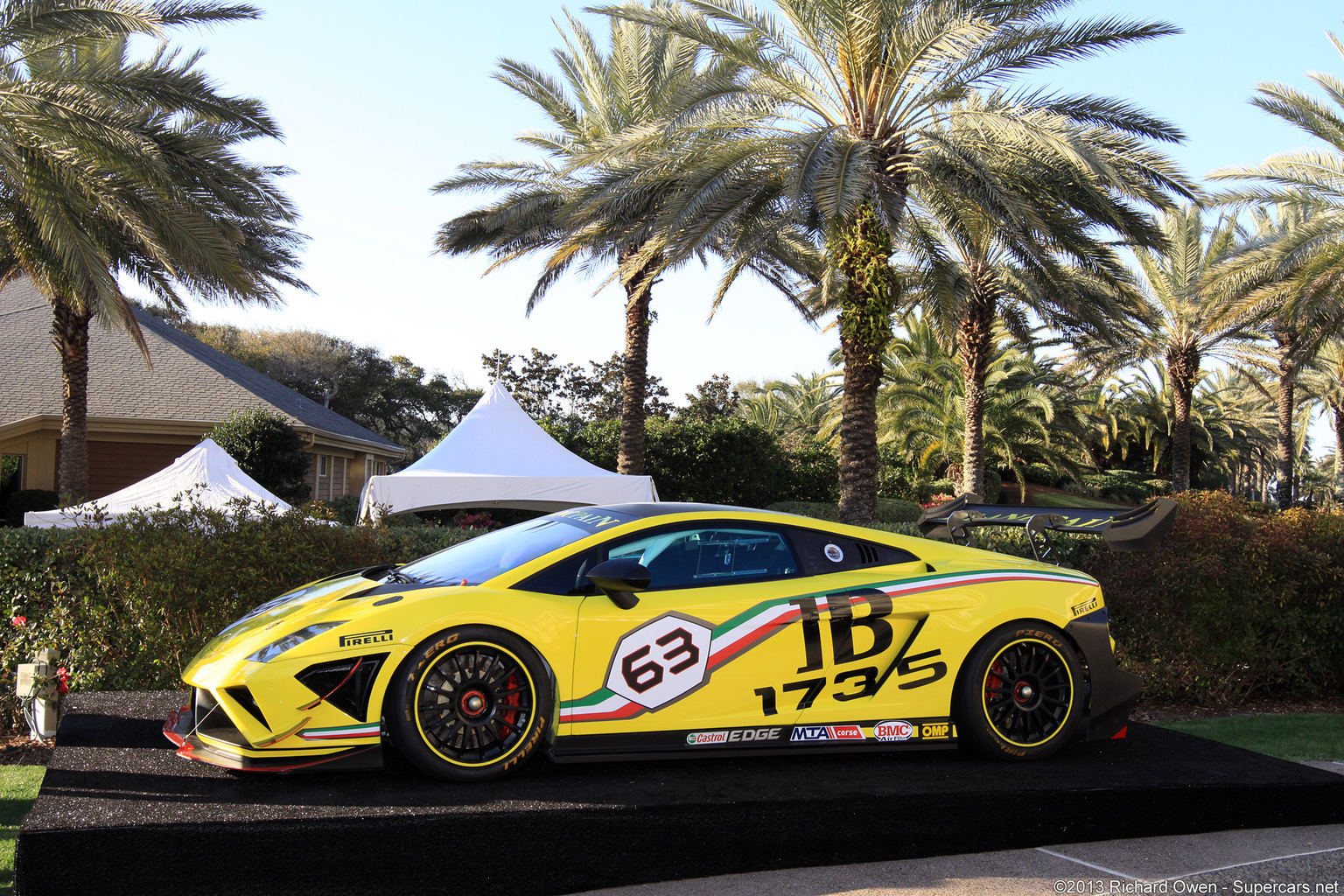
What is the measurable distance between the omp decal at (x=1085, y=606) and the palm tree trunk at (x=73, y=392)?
16906 millimetres

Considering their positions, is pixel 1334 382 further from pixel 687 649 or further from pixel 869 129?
pixel 687 649

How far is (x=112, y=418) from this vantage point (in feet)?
74.8

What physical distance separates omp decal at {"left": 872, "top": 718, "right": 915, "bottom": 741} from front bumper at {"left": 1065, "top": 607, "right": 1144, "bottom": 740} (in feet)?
3.38

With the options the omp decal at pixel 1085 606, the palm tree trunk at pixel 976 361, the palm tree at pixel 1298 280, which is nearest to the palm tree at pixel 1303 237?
the palm tree at pixel 1298 280

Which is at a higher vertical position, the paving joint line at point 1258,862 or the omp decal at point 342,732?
the omp decal at point 342,732

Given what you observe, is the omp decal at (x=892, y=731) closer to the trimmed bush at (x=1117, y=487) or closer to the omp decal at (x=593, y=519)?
the omp decal at (x=593, y=519)

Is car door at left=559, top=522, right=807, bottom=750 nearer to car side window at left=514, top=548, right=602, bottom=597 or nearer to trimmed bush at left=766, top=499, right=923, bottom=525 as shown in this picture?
car side window at left=514, top=548, right=602, bottom=597

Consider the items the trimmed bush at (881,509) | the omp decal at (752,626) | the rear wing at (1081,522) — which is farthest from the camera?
the trimmed bush at (881,509)

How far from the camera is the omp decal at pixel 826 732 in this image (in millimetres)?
4695

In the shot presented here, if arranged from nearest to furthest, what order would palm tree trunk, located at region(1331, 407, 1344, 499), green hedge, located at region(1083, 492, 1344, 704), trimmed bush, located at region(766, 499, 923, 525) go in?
1. green hedge, located at region(1083, 492, 1344, 704)
2. trimmed bush, located at region(766, 499, 923, 525)
3. palm tree trunk, located at region(1331, 407, 1344, 499)

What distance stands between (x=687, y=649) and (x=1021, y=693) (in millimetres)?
1803

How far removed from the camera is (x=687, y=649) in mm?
4574

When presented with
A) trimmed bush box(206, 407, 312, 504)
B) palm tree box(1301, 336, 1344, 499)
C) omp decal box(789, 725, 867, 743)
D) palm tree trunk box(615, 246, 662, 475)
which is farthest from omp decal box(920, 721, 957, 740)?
palm tree box(1301, 336, 1344, 499)

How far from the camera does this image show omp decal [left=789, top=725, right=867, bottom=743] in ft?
15.4
